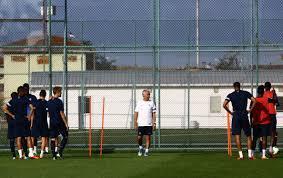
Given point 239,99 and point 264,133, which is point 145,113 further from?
point 264,133

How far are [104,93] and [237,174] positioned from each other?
15.5 metres

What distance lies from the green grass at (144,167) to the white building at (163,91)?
7486mm

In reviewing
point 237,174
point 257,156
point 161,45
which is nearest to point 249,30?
point 161,45

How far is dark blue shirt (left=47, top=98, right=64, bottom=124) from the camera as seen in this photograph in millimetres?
20469

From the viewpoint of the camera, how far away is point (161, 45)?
2325cm

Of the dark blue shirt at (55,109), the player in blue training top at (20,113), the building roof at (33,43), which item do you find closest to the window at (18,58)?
the building roof at (33,43)

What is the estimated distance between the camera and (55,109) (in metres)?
20.5

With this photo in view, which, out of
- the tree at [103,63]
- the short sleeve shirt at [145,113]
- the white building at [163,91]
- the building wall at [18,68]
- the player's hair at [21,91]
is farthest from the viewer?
the building wall at [18,68]

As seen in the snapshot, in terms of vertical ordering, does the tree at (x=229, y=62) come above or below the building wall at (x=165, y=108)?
above

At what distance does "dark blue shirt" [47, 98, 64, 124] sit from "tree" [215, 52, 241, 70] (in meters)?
8.24

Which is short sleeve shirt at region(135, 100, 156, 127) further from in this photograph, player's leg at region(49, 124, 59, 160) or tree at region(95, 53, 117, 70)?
tree at region(95, 53, 117, 70)

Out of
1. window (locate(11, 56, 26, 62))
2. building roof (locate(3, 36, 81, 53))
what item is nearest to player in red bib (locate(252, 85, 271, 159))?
building roof (locate(3, 36, 81, 53))

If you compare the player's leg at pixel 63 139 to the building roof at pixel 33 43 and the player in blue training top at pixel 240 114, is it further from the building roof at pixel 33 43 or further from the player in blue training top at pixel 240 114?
the building roof at pixel 33 43

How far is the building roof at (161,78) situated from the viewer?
2856cm
